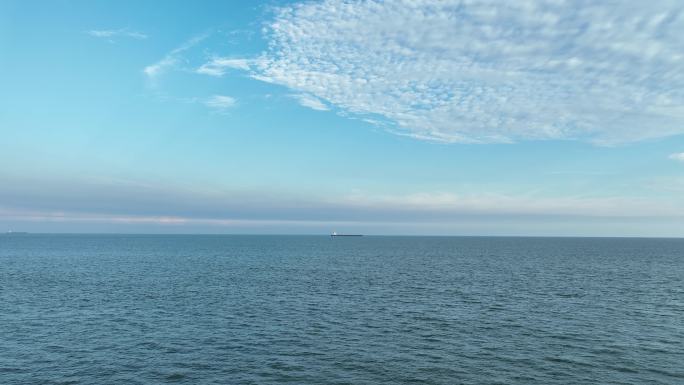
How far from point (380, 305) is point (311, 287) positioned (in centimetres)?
2456

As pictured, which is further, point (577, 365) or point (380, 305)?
point (380, 305)

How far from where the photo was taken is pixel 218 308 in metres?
68.4

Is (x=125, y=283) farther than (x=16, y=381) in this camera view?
Yes

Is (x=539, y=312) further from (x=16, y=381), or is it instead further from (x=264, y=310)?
(x=16, y=381)

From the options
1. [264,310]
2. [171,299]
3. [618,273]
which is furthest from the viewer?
[618,273]

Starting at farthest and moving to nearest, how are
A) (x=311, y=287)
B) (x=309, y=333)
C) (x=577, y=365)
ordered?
(x=311, y=287) → (x=309, y=333) → (x=577, y=365)

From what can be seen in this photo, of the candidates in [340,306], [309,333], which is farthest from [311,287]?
[309,333]

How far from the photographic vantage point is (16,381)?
37.4 m

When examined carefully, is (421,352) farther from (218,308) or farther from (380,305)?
(218,308)

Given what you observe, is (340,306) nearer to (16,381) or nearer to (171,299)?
(171,299)

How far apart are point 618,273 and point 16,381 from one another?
140245 millimetres

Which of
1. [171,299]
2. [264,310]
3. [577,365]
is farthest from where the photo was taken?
[171,299]

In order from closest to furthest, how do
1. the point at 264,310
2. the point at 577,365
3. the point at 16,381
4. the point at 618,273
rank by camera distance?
the point at 16,381 < the point at 577,365 < the point at 264,310 < the point at 618,273

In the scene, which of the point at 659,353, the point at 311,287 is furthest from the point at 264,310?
the point at 659,353
